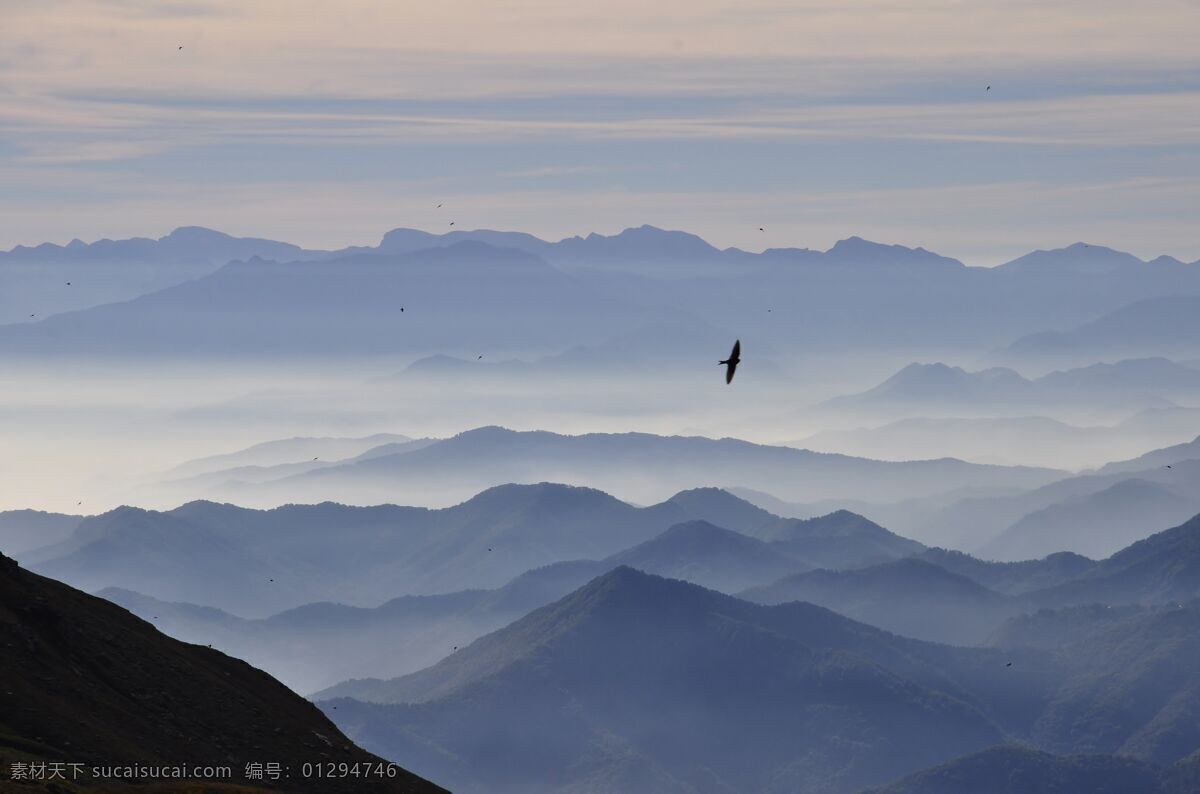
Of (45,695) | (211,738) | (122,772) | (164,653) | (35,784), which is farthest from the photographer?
(164,653)

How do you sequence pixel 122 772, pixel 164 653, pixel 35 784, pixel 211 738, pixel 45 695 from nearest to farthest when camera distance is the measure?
pixel 35 784
pixel 122 772
pixel 45 695
pixel 211 738
pixel 164 653

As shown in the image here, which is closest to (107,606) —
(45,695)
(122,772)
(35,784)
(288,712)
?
(288,712)

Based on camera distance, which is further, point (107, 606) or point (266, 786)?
point (107, 606)

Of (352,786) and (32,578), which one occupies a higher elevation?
(32,578)

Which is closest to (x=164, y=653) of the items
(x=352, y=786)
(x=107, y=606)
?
(x=107, y=606)

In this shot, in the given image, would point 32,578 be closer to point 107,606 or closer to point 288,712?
point 107,606

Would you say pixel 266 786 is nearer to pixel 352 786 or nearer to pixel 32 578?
pixel 352 786

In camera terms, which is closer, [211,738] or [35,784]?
[35,784]

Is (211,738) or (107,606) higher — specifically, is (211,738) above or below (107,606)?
below
